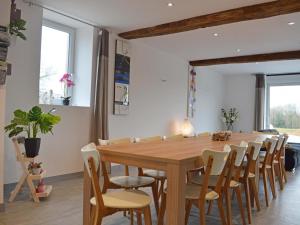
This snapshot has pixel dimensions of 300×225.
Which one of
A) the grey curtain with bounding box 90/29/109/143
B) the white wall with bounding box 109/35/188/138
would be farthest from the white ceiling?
the grey curtain with bounding box 90/29/109/143

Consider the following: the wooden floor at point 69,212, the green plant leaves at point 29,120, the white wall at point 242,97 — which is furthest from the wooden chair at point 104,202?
the white wall at point 242,97

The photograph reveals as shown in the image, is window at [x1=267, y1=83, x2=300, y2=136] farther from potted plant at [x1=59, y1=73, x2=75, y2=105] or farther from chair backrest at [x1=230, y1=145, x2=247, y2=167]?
chair backrest at [x1=230, y1=145, x2=247, y2=167]

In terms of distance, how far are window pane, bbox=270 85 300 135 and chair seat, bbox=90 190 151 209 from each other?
8353 mm

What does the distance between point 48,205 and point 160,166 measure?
6.03 feet

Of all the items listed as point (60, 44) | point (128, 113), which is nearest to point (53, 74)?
point (60, 44)

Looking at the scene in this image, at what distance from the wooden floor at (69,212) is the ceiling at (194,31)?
100 inches

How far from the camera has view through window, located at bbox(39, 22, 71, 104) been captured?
4.57m

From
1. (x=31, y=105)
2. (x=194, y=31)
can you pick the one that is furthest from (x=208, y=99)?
(x=31, y=105)

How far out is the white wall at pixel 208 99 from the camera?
841 centimetres

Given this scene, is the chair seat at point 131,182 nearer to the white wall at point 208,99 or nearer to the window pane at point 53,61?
the window pane at point 53,61

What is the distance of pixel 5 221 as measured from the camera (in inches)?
107

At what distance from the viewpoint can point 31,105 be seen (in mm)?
4004

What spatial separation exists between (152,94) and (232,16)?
2794 millimetres

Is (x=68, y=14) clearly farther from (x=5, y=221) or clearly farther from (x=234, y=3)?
(x=5, y=221)
